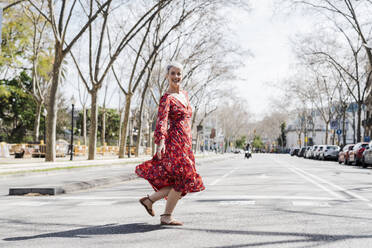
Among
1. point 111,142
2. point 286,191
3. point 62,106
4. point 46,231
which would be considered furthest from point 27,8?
point 111,142

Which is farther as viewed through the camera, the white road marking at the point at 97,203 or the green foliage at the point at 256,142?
the green foliage at the point at 256,142

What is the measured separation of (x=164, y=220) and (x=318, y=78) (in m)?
48.1

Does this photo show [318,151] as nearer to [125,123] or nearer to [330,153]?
[330,153]

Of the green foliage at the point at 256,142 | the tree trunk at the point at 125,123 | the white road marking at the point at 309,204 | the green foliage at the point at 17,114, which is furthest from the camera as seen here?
Answer: the green foliage at the point at 256,142

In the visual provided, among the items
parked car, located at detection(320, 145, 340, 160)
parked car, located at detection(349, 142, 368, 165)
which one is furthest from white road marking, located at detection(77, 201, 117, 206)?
parked car, located at detection(320, 145, 340, 160)

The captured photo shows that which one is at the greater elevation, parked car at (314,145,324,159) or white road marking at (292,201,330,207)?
parked car at (314,145,324,159)

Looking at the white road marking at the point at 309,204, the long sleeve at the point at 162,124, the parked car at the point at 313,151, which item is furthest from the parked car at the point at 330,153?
the long sleeve at the point at 162,124

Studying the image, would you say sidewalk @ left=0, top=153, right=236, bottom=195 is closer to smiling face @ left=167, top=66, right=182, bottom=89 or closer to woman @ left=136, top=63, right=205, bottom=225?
woman @ left=136, top=63, right=205, bottom=225

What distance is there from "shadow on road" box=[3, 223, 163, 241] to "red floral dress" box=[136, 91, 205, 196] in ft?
1.72

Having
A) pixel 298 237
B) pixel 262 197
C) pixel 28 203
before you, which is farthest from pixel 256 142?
pixel 298 237

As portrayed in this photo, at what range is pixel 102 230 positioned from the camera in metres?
5.64

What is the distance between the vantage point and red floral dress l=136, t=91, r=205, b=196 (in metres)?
5.54

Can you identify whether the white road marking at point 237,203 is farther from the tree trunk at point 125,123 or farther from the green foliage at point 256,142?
the green foliage at point 256,142

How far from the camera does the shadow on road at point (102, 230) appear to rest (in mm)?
5282
